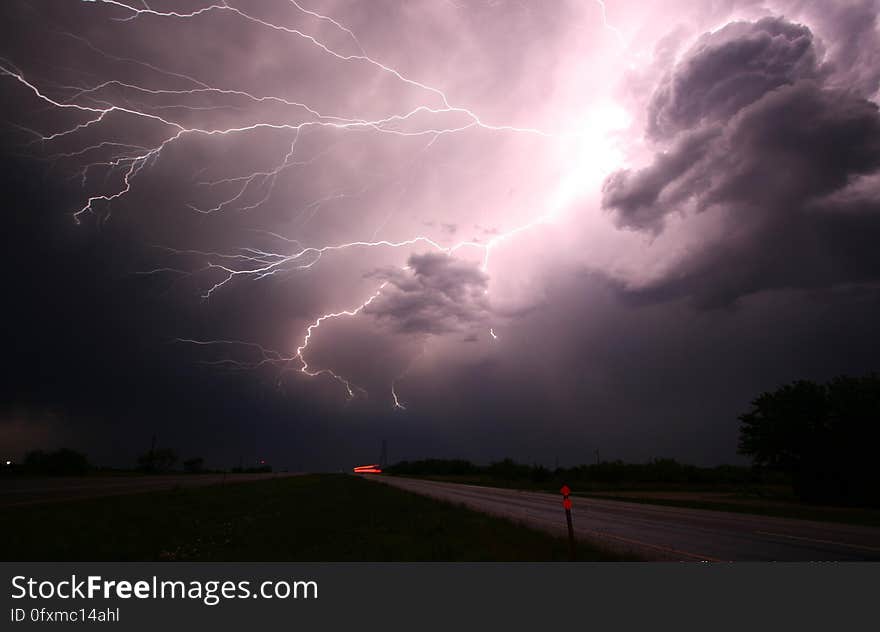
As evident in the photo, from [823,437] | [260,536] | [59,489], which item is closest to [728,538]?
[260,536]

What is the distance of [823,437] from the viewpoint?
31.6 metres

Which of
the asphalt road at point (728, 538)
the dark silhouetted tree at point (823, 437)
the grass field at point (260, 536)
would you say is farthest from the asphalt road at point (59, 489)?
the dark silhouetted tree at point (823, 437)

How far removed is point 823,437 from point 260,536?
33.5m

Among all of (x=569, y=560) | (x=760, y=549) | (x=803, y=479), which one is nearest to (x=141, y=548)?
(x=569, y=560)

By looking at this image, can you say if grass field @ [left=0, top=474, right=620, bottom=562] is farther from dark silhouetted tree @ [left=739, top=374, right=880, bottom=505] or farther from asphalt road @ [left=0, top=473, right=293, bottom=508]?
dark silhouetted tree @ [left=739, top=374, right=880, bottom=505]

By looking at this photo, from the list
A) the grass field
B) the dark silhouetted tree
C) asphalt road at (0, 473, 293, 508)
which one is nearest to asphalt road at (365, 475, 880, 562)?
the grass field

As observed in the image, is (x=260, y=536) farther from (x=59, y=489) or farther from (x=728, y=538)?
(x=59, y=489)

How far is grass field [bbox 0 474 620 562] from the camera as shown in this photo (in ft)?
33.1

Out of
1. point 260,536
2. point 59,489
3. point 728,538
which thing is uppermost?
point 59,489

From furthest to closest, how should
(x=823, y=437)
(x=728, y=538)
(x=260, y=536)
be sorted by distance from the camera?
1. (x=823, y=437)
2. (x=260, y=536)
3. (x=728, y=538)

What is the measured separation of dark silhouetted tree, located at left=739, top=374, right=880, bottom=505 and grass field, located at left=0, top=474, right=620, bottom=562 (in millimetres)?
23584

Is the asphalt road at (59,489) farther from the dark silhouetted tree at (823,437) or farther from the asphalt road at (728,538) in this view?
the dark silhouetted tree at (823,437)

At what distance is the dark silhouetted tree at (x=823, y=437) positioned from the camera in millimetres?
28500
